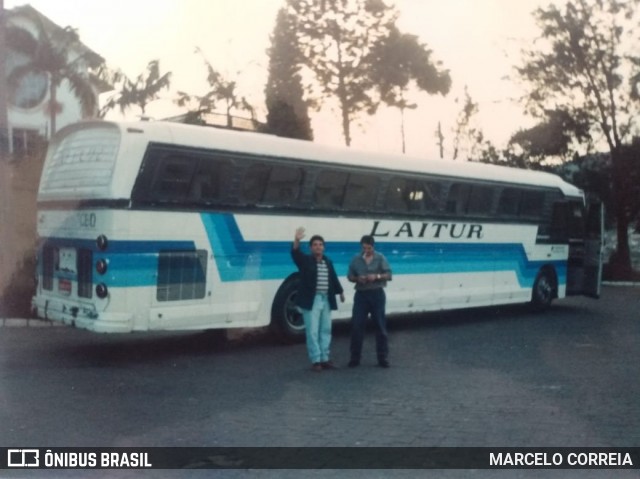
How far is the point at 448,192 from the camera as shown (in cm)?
1480

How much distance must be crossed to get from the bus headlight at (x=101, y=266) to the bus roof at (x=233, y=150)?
2.52 ft

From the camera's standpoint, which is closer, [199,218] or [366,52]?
[199,218]

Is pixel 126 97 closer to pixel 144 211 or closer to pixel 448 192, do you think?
pixel 448 192

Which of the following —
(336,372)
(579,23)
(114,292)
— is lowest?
(336,372)

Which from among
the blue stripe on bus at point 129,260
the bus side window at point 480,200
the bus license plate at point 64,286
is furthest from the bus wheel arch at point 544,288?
the bus license plate at point 64,286

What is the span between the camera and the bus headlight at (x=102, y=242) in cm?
1007

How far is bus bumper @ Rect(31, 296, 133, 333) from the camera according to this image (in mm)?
10133

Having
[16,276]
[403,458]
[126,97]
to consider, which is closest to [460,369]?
[403,458]

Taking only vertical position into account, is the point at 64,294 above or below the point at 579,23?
below

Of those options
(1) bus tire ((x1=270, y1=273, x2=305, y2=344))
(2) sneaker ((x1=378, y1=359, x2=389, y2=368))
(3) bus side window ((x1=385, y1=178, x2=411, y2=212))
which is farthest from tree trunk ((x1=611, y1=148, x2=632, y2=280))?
(2) sneaker ((x1=378, y1=359, x2=389, y2=368))

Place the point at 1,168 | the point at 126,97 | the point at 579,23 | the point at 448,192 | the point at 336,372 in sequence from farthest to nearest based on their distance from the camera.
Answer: the point at 579,23 < the point at 126,97 < the point at 448,192 < the point at 1,168 < the point at 336,372

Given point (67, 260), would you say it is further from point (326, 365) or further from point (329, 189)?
point (329, 189)

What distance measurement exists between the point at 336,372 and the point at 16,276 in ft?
22.8

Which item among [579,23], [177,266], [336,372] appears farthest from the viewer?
[579,23]
